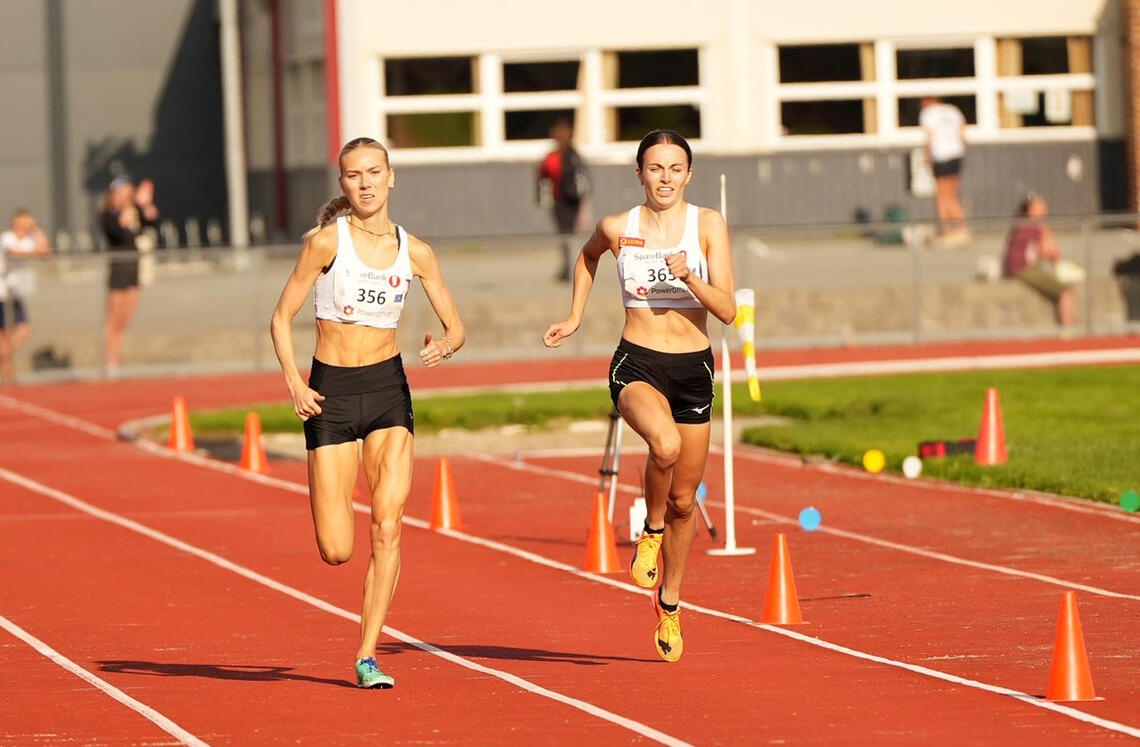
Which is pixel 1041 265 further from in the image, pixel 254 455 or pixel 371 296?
pixel 371 296

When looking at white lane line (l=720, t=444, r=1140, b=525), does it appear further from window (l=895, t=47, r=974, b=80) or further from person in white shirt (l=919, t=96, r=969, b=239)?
window (l=895, t=47, r=974, b=80)

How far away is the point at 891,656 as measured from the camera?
35.6ft

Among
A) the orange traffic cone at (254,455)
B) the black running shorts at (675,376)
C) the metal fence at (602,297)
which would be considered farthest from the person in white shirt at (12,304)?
the black running shorts at (675,376)

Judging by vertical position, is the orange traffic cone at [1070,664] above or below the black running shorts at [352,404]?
below

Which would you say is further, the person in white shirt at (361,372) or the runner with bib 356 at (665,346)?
the runner with bib 356 at (665,346)

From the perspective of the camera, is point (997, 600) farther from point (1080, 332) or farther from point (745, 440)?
point (1080, 332)

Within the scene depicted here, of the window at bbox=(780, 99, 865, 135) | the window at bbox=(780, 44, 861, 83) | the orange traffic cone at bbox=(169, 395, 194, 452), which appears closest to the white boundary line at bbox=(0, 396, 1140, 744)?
the orange traffic cone at bbox=(169, 395, 194, 452)

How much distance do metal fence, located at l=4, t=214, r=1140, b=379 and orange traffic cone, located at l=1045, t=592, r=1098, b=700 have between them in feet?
67.6

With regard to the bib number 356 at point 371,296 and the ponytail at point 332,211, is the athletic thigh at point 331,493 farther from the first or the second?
the ponytail at point 332,211

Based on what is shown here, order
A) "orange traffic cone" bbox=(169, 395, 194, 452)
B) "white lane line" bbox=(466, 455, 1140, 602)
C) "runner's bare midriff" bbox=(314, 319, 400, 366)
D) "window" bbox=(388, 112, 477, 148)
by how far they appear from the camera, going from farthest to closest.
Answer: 1. "window" bbox=(388, 112, 477, 148)
2. "orange traffic cone" bbox=(169, 395, 194, 452)
3. "white lane line" bbox=(466, 455, 1140, 602)
4. "runner's bare midriff" bbox=(314, 319, 400, 366)

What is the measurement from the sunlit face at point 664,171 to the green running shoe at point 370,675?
2.42 meters

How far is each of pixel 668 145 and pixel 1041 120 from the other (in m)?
32.7

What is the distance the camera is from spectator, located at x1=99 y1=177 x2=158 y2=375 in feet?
95.9

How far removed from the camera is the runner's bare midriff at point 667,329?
10852mm
